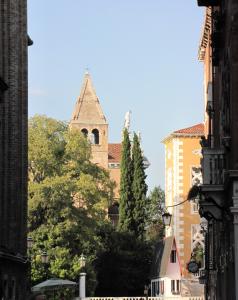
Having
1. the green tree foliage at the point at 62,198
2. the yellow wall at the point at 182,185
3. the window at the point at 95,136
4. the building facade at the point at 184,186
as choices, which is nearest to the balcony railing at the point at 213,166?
the green tree foliage at the point at 62,198

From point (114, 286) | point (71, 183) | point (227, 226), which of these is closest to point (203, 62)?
point (71, 183)

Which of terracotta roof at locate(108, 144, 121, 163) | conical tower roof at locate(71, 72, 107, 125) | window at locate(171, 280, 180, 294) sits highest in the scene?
conical tower roof at locate(71, 72, 107, 125)

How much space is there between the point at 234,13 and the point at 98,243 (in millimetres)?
51637

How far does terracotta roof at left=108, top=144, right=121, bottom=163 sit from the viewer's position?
136 m

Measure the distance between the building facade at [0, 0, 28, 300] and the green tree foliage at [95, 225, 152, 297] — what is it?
129ft

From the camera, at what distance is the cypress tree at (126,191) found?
83.5m

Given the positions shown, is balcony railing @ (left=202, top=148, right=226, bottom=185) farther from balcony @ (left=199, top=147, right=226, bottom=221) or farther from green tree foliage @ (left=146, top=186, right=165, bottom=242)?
green tree foliage @ (left=146, top=186, right=165, bottom=242)

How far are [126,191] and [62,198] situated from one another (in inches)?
901

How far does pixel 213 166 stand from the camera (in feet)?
63.6

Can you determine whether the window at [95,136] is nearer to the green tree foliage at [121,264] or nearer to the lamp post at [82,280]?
the green tree foliage at [121,264]

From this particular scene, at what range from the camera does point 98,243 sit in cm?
6781

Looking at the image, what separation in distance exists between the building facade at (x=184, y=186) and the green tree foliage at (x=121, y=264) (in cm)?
340

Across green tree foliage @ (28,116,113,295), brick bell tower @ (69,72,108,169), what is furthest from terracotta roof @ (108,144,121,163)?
green tree foliage @ (28,116,113,295)

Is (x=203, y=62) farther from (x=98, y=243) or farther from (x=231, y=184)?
(x=231, y=184)
